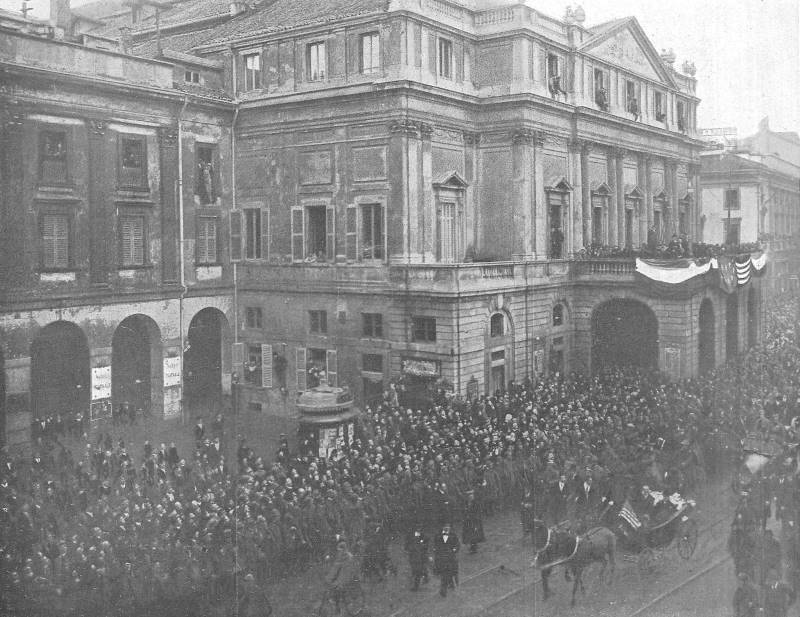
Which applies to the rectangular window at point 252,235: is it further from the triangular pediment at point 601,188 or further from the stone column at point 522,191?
the triangular pediment at point 601,188

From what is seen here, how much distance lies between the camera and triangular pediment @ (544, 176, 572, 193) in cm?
3813

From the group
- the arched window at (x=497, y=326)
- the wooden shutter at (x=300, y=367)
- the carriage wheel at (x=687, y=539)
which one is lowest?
the carriage wheel at (x=687, y=539)

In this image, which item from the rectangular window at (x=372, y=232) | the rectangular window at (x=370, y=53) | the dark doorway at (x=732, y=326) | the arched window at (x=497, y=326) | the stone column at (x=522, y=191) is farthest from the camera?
the dark doorway at (x=732, y=326)

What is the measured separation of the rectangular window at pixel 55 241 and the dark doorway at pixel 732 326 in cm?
2967

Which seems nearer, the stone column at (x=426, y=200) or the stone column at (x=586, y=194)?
the stone column at (x=426, y=200)

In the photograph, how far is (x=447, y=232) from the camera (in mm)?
35344

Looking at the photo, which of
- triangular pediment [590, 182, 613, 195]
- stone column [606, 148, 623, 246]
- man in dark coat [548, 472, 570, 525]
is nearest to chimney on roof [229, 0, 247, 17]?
triangular pediment [590, 182, 613, 195]

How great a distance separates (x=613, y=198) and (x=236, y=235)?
66.9 ft

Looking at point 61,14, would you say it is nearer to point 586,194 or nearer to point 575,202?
point 575,202

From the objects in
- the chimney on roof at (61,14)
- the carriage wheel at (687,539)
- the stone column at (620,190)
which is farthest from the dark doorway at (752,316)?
the chimney on roof at (61,14)

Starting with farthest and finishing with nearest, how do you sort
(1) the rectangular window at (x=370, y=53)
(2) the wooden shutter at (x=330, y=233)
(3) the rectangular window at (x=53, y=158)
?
1. (2) the wooden shutter at (x=330, y=233)
2. (1) the rectangular window at (x=370, y=53)
3. (3) the rectangular window at (x=53, y=158)

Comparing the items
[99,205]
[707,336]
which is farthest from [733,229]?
[99,205]

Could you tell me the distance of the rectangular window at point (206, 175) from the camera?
32.1 m

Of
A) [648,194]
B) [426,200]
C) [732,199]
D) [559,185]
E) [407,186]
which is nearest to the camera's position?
[407,186]
